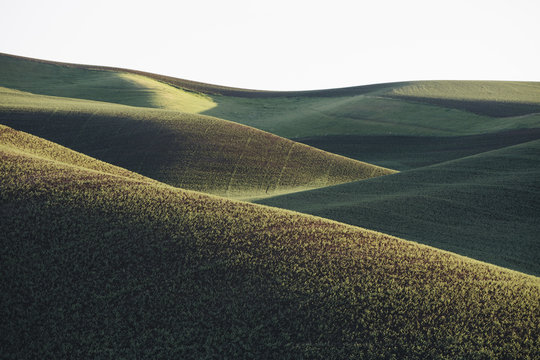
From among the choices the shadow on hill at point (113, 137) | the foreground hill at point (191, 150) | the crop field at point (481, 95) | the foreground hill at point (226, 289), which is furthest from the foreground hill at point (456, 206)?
the crop field at point (481, 95)

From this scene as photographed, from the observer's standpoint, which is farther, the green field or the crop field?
the crop field

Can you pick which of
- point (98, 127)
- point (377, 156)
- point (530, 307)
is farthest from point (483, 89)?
point (530, 307)

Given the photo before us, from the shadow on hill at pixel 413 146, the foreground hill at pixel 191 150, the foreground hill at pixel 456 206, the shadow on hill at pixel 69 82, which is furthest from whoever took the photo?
the shadow on hill at pixel 69 82

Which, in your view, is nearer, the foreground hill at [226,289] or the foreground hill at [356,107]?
the foreground hill at [226,289]

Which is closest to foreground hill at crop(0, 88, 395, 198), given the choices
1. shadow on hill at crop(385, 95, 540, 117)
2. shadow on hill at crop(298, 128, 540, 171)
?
shadow on hill at crop(298, 128, 540, 171)

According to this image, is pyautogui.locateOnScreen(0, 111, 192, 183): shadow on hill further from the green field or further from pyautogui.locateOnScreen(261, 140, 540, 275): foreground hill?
the green field

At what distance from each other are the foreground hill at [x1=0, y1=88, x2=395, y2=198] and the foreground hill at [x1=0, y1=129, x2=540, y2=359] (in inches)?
475

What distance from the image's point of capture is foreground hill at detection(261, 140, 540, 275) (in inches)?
437

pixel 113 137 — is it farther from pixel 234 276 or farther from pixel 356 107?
pixel 356 107

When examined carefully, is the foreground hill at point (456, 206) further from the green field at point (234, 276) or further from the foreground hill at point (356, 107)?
the foreground hill at point (356, 107)

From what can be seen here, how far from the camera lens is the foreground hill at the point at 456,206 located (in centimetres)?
1111

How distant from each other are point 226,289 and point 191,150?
1826cm

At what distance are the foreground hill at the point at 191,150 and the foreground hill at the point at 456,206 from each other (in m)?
4.33

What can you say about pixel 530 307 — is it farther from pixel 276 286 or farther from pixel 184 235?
pixel 184 235
